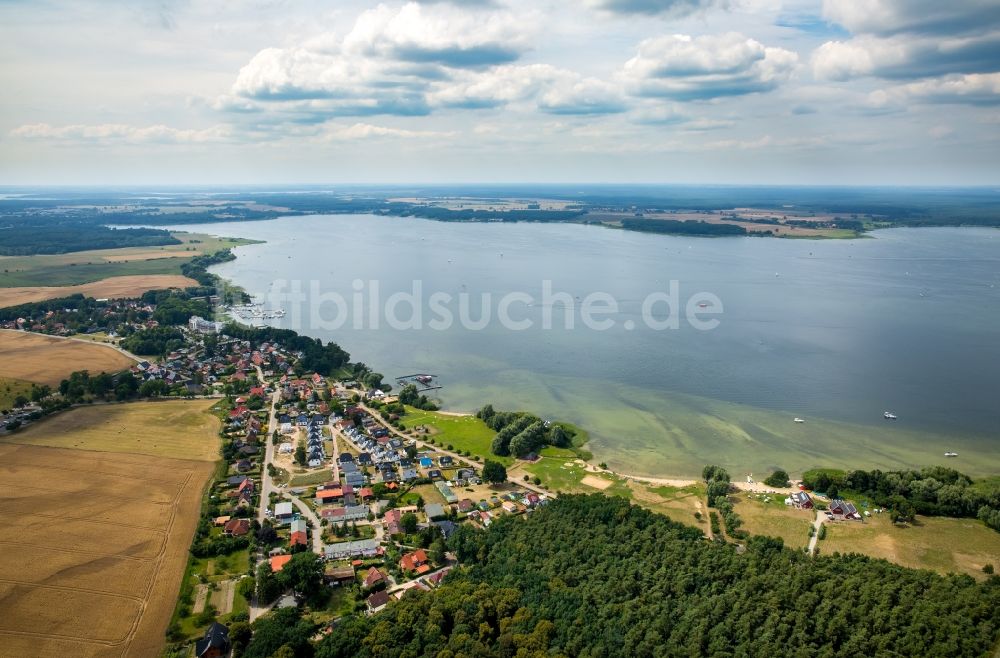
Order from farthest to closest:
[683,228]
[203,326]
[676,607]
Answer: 1. [683,228]
2. [203,326]
3. [676,607]

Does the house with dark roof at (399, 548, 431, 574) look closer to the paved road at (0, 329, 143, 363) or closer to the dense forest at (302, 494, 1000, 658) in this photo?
the dense forest at (302, 494, 1000, 658)

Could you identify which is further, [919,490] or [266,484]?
[266,484]

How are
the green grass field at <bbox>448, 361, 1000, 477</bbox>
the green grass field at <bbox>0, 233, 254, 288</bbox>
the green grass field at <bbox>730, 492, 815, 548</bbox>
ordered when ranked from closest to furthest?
the green grass field at <bbox>730, 492, 815, 548</bbox>
the green grass field at <bbox>448, 361, 1000, 477</bbox>
the green grass field at <bbox>0, 233, 254, 288</bbox>

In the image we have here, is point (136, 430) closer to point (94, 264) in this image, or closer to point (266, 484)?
point (266, 484)

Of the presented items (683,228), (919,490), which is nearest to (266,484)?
(919,490)

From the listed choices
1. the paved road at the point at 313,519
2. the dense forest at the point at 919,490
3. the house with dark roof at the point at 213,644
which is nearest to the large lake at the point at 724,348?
the dense forest at the point at 919,490

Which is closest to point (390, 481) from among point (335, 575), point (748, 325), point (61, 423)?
point (335, 575)

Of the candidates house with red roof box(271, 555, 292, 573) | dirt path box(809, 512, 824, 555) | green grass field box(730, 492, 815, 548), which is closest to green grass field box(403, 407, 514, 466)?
green grass field box(730, 492, 815, 548)
